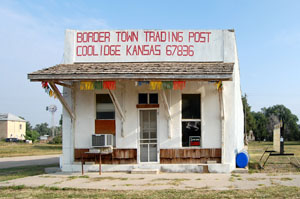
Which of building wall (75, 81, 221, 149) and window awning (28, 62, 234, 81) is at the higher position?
window awning (28, 62, 234, 81)

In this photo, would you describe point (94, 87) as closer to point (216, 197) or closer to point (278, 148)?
point (216, 197)

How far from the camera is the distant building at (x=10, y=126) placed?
291 feet

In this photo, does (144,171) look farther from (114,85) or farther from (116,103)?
(114,85)

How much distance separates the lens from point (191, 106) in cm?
1481

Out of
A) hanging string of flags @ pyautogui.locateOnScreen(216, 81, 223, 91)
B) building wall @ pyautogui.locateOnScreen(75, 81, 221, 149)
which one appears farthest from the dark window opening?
hanging string of flags @ pyautogui.locateOnScreen(216, 81, 223, 91)

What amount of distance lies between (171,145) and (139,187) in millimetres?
4140

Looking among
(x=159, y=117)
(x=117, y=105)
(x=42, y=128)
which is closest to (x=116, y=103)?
(x=117, y=105)

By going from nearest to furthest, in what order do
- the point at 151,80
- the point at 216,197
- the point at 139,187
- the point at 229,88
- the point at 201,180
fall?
the point at 216,197, the point at 139,187, the point at 201,180, the point at 151,80, the point at 229,88

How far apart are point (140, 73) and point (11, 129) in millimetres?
84764

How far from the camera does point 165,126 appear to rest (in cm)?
1467

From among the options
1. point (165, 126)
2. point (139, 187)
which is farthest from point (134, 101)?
point (139, 187)

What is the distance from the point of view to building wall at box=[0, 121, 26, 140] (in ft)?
291

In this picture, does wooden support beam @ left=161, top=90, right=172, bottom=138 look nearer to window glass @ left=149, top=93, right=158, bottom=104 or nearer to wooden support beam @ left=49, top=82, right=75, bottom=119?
window glass @ left=149, top=93, right=158, bottom=104

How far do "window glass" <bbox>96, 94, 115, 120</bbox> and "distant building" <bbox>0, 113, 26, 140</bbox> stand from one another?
79.7 m
